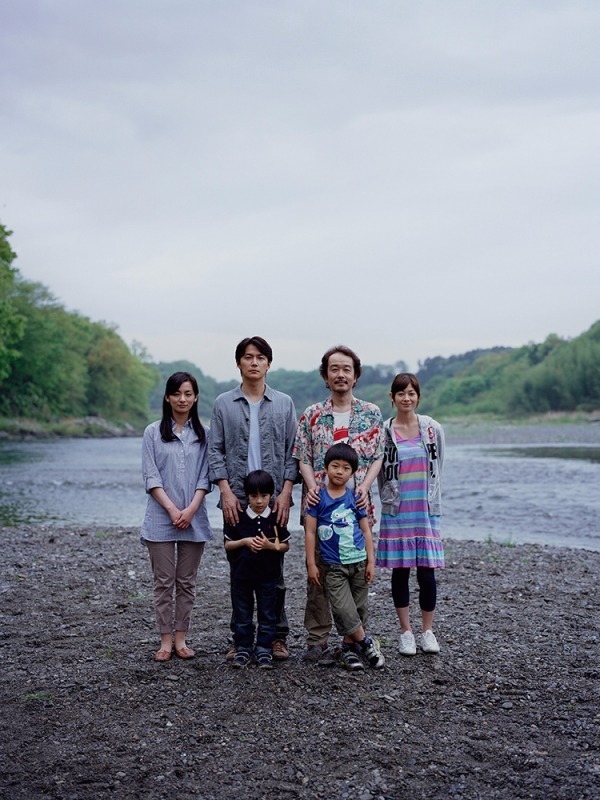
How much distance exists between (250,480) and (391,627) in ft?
7.15

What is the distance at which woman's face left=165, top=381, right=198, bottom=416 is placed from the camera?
5301 millimetres

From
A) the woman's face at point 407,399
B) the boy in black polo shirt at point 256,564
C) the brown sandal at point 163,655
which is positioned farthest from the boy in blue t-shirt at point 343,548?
the brown sandal at point 163,655

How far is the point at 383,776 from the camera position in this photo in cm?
358

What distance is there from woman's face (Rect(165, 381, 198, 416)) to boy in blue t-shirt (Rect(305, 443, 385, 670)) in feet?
3.62

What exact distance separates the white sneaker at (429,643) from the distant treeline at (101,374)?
3695 centimetres

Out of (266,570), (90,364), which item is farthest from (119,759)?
(90,364)

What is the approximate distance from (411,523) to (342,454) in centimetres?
84

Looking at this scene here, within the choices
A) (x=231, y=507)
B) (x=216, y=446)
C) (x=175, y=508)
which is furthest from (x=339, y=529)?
(x=175, y=508)

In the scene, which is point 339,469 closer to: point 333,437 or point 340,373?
point 333,437

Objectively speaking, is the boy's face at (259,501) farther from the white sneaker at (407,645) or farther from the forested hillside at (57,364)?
the forested hillside at (57,364)

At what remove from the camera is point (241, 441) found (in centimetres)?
518

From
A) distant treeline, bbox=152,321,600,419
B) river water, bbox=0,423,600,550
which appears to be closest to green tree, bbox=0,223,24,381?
river water, bbox=0,423,600,550

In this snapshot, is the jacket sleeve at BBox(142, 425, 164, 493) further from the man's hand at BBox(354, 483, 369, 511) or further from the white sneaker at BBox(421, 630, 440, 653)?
the white sneaker at BBox(421, 630, 440, 653)

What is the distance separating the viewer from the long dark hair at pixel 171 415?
17.4ft
